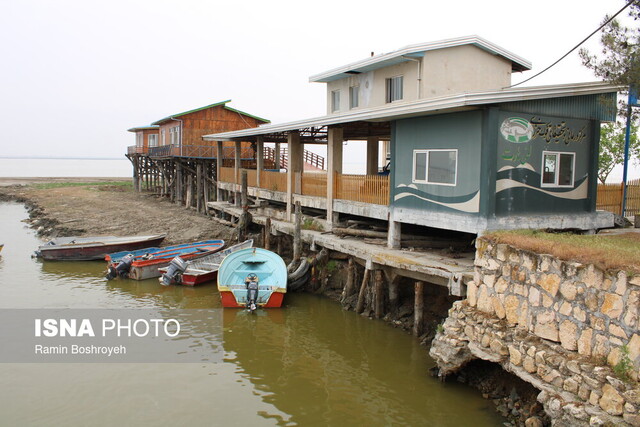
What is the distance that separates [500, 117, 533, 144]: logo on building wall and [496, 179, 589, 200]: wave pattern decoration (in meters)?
1.09

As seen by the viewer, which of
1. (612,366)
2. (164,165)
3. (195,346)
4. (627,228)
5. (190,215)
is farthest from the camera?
(164,165)

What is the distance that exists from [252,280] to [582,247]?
10490 mm

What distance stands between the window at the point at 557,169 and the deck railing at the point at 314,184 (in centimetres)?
875

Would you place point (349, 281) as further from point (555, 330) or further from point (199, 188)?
point (199, 188)

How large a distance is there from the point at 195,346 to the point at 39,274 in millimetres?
11525

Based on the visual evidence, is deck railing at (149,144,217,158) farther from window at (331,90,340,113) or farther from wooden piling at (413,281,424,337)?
wooden piling at (413,281,424,337)

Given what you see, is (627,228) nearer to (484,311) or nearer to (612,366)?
(484,311)

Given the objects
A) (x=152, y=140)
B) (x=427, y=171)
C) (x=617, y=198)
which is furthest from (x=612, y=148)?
(x=152, y=140)

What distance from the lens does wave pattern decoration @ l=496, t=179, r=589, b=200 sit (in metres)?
13.2

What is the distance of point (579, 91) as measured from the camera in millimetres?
13898

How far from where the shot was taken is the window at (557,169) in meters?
14.1

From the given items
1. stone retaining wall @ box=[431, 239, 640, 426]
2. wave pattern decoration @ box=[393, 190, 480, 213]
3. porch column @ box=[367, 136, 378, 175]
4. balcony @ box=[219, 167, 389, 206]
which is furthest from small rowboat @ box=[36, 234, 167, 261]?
stone retaining wall @ box=[431, 239, 640, 426]

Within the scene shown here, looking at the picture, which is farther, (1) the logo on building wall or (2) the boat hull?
(2) the boat hull

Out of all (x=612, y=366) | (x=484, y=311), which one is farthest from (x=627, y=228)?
(x=612, y=366)
